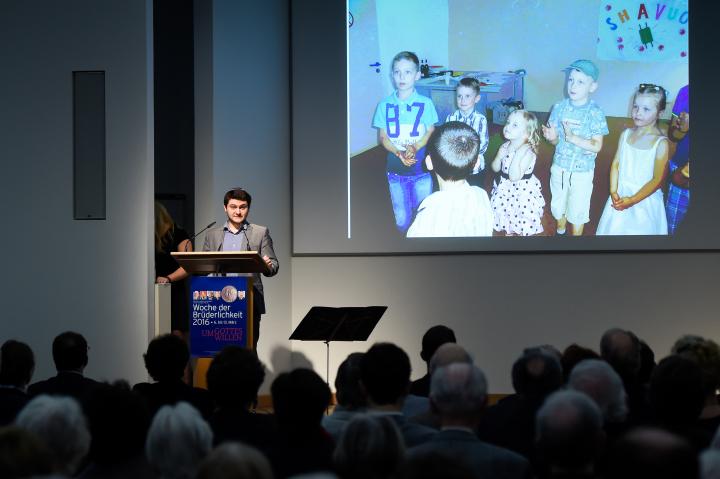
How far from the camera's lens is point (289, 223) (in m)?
8.55

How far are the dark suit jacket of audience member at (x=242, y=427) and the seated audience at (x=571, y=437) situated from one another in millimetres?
1096

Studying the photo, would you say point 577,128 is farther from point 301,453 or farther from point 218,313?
point 301,453

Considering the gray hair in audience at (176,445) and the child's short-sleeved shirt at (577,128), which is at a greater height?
the child's short-sleeved shirt at (577,128)

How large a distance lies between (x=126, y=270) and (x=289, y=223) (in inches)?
83.3

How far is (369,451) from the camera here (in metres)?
2.45

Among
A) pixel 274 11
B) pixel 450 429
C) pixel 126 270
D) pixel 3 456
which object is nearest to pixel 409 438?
pixel 450 429

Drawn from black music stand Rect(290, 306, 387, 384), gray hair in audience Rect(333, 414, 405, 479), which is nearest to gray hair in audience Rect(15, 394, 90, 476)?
gray hair in audience Rect(333, 414, 405, 479)

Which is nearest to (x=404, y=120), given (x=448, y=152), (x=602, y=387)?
(x=448, y=152)

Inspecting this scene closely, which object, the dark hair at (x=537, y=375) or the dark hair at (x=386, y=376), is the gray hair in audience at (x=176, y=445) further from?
the dark hair at (x=537, y=375)

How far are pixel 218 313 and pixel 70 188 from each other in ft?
4.78

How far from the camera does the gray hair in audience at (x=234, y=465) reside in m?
1.96

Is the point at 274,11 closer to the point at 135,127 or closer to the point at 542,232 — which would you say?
the point at 135,127

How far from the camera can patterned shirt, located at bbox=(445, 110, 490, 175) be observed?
836cm

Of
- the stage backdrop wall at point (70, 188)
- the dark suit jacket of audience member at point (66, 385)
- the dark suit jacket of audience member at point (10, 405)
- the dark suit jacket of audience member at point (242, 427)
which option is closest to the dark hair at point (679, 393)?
the dark suit jacket of audience member at point (242, 427)
